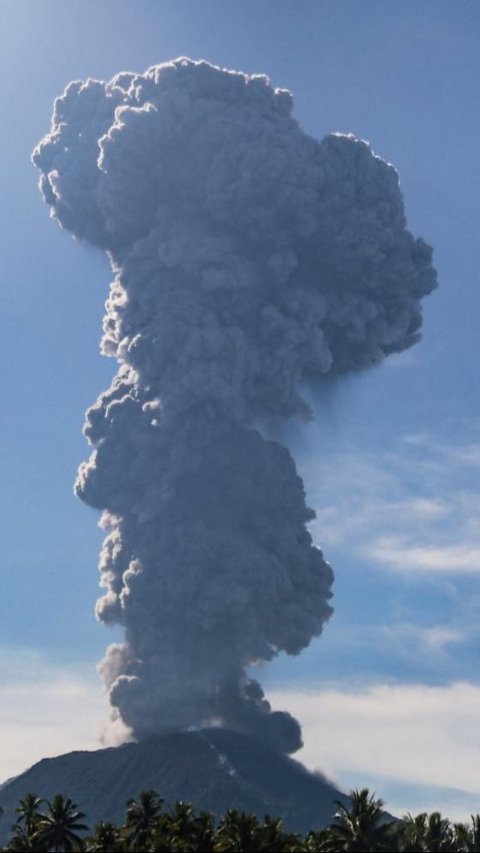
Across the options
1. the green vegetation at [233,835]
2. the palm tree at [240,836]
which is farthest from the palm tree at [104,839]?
the palm tree at [240,836]

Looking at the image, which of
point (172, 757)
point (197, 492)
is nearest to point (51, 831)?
point (197, 492)

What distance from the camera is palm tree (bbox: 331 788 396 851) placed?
72.9m

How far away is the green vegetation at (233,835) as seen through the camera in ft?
230

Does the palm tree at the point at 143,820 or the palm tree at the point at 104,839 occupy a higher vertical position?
the palm tree at the point at 143,820

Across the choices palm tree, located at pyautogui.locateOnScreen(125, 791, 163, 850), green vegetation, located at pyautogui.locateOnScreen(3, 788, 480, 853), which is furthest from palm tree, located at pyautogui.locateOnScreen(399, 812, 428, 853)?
palm tree, located at pyautogui.locateOnScreen(125, 791, 163, 850)

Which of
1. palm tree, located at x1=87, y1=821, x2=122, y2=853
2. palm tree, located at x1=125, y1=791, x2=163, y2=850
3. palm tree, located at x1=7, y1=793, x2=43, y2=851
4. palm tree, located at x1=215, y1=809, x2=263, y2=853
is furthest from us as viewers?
palm tree, located at x1=125, y1=791, x2=163, y2=850

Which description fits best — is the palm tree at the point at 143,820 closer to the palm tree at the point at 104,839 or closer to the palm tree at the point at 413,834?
the palm tree at the point at 104,839

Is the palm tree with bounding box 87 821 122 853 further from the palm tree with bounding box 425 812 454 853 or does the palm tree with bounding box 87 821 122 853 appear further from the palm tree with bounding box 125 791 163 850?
the palm tree with bounding box 425 812 454 853

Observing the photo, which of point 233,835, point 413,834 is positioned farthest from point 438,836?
point 233,835

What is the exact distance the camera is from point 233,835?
71312mm

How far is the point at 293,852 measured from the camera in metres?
69.4

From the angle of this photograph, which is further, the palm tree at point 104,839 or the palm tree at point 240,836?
the palm tree at point 104,839

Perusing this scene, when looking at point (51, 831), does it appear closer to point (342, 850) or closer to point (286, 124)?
point (342, 850)

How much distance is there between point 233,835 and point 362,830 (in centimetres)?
747
